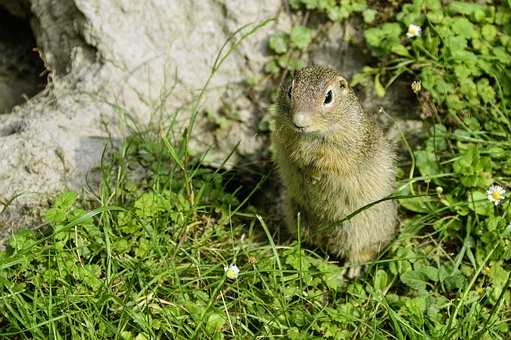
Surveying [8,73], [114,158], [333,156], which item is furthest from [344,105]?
[8,73]

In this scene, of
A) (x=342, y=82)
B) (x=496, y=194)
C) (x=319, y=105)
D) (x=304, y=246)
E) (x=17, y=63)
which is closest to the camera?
(x=319, y=105)

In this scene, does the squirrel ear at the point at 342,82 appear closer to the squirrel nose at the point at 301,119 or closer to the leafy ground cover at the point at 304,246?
the squirrel nose at the point at 301,119

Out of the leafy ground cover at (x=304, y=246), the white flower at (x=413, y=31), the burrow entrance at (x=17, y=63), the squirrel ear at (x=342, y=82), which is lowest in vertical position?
the leafy ground cover at (x=304, y=246)

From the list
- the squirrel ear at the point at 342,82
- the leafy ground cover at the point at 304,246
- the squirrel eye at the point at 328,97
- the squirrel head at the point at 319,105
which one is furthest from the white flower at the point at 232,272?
the squirrel ear at the point at 342,82

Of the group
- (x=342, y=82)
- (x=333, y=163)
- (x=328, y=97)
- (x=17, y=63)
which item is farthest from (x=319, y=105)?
(x=17, y=63)

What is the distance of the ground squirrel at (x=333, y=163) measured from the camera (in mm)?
4000

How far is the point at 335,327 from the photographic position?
3.91m

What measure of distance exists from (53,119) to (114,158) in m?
0.56

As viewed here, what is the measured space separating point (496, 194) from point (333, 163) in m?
1.02

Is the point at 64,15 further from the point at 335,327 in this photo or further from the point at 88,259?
the point at 335,327

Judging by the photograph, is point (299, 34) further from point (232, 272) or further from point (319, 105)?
point (232, 272)

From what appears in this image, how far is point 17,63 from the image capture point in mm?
5859

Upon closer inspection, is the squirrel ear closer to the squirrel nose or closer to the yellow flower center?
the squirrel nose

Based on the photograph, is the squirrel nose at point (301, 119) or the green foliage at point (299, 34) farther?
the green foliage at point (299, 34)
